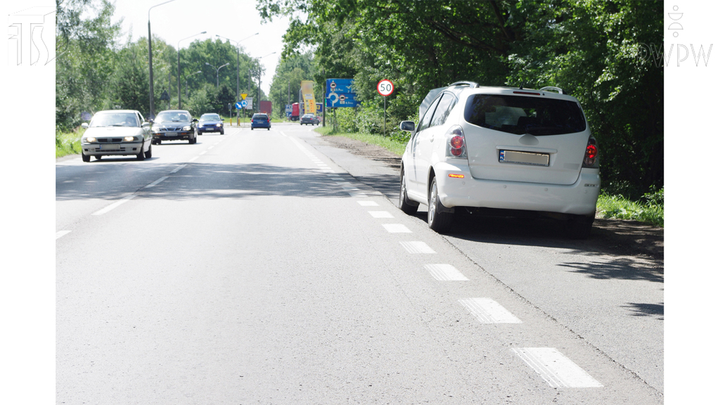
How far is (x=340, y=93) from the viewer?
177 feet

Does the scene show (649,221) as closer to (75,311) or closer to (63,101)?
(75,311)

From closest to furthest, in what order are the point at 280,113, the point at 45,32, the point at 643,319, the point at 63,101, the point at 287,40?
the point at 643,319 < the point at 45,32 < the point at 287,40 < the point at 63,101 < the point at 280,113

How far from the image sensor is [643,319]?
5594mm

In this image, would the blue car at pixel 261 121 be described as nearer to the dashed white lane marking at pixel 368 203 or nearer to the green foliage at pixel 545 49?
the green foliage at pixel 545 49

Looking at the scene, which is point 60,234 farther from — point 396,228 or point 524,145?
point 524,145

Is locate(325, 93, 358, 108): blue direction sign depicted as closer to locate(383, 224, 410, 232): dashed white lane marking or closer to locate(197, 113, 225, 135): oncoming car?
locate(197, 113, 225, 135): oncoming car

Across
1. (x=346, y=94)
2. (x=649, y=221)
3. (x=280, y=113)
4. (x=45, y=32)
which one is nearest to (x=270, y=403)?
(x=649, y=221)

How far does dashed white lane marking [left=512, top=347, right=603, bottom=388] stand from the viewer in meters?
4.15

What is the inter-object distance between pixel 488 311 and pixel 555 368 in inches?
52.1

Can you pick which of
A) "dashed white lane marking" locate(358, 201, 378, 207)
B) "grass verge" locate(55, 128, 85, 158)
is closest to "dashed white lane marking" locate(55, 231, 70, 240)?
"dashed white lane marking" locate(358, 201, 378, 207)

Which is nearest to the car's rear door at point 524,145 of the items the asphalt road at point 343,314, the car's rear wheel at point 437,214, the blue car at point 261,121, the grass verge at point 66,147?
the car's rear wheel at point 437,214

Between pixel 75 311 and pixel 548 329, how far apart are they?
311 centimetres

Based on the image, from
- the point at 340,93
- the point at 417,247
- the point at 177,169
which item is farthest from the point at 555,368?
the point at 340,93

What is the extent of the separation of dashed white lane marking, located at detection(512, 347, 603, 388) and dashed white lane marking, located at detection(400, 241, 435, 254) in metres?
3.53
